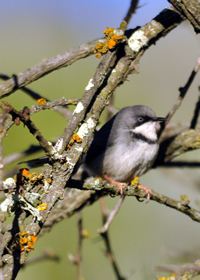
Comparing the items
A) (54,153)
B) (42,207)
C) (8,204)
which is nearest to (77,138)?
(54,153)

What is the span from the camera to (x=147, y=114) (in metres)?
5.06

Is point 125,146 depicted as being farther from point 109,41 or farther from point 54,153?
point 54,153

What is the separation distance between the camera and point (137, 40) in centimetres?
350

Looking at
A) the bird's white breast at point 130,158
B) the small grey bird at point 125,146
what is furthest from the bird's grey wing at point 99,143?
the bird's white breast at point 130,158

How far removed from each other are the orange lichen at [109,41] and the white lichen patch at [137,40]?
226 millimetres

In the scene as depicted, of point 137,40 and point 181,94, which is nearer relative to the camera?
point 137,40

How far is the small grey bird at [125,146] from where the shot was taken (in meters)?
4.79

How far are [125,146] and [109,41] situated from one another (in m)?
1.90

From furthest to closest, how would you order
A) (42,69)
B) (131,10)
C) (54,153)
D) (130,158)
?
1. (130,158)
2. (131,10)
3. (42,69)
4. (54,153)

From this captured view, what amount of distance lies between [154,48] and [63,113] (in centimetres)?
636

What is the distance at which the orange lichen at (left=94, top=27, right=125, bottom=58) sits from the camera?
3.20 m

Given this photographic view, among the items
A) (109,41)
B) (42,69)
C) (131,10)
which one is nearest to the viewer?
(109,41)

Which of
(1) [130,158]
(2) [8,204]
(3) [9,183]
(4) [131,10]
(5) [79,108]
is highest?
(4) [131,10]

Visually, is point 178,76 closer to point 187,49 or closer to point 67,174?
point 187,49
